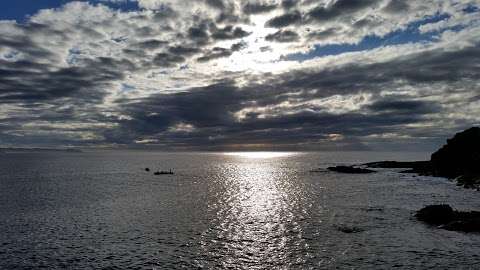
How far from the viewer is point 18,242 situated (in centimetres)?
4159

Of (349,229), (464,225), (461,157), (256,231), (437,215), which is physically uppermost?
(461,157)

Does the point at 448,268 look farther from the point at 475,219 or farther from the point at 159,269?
the point at 159,269

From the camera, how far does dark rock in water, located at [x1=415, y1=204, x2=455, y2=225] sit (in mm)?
49844

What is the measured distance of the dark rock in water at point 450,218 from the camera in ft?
149

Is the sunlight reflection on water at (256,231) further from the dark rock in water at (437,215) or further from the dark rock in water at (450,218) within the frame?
the dark rock in water at (450,218)

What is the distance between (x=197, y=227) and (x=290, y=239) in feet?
44.6

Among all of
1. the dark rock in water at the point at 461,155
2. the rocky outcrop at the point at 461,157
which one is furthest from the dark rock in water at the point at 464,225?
the dark rock in water at the point at 461,155

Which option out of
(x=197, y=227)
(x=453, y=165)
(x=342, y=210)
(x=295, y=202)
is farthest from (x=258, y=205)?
(x=453, y=165)

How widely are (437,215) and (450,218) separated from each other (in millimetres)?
1582

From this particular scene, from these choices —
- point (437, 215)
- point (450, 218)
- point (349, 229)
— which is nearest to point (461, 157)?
point (437, 215)

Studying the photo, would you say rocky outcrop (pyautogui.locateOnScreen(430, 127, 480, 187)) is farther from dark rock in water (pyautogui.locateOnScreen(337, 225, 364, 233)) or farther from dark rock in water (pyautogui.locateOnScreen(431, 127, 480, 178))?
dark rock in water (pyautogui.locateOnScreen(337, 225, 364, 233))

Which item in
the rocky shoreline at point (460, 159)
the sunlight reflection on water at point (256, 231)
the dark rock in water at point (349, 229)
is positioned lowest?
the sunlight reflection on water at point (256, 231)

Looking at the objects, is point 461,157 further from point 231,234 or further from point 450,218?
point 231,234

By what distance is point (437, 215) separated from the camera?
50938mm
